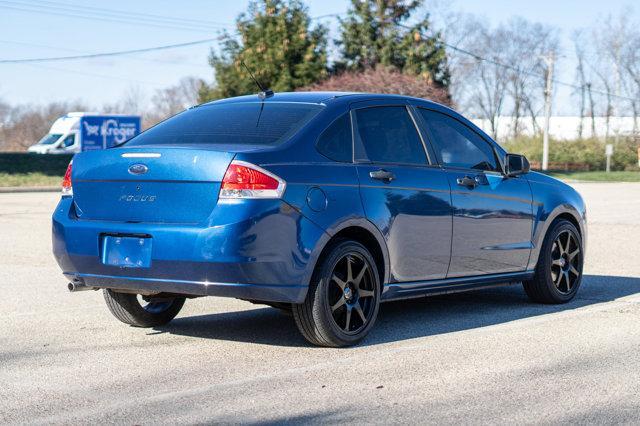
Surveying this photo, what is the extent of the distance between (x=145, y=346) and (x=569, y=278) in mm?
3897

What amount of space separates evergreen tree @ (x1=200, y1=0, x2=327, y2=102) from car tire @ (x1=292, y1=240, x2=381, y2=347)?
46871 mm

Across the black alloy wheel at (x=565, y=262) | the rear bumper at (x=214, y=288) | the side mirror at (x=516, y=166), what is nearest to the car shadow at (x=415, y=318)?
the black alloy wheel at (x=565, y=262)

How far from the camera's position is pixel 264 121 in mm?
7098

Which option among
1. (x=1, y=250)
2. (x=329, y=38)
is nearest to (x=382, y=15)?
(x=329, y=38)

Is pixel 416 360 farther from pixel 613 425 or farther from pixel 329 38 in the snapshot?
pixel 329 38

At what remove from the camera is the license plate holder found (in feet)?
21.2

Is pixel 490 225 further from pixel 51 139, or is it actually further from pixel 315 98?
pixel 51 139

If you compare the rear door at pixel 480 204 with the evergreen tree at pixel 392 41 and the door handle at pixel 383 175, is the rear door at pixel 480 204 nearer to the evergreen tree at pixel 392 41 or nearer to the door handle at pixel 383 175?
the door handle at pixel 383 175

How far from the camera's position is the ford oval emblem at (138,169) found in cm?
658

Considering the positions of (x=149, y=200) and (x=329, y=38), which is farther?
(x=329, y=38)

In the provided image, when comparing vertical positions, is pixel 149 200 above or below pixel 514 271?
above

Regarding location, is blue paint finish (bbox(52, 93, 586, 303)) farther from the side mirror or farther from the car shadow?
the side mirror

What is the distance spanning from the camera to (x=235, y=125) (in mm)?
7125

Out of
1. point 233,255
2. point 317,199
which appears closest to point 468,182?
point 317,199
